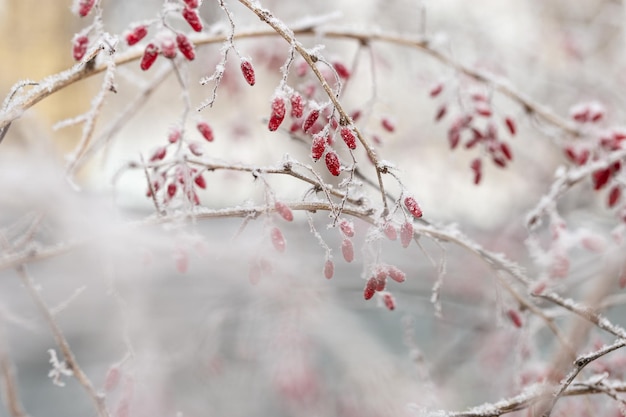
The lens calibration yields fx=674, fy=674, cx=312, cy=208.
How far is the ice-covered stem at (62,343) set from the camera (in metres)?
1.19

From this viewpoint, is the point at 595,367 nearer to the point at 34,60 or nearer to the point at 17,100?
the point at 17,100

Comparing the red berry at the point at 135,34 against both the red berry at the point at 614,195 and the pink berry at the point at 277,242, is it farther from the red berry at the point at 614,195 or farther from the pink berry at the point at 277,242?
the red berry at the point at 614,195

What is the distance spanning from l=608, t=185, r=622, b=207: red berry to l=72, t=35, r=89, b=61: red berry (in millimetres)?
1317

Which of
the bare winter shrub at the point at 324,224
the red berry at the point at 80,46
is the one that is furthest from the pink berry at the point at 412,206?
the red berry at the point at 80,46

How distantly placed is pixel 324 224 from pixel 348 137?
2.52 metres

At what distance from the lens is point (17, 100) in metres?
1.12

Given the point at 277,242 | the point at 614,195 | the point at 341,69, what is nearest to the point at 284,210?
the point at 277,242

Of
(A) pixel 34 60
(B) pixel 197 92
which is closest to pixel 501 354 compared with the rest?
(B) pixel 197 92

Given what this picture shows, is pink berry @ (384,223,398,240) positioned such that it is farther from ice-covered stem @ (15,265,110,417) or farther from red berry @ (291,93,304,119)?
ice-covered stem @ (15,265,110,417)

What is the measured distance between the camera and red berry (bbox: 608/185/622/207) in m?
1.74

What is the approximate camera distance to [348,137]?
3.53 feet

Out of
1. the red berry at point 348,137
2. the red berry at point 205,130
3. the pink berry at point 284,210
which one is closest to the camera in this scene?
the red berry at point 348,137

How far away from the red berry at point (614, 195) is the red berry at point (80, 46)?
132cm

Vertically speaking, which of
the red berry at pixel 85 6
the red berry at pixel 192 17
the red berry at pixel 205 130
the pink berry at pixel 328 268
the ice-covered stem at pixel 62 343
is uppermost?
the red berry at pixel 205 130
